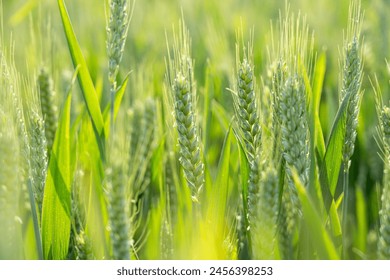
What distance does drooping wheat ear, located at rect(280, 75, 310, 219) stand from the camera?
130cm

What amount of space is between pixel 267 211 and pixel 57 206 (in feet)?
1.72

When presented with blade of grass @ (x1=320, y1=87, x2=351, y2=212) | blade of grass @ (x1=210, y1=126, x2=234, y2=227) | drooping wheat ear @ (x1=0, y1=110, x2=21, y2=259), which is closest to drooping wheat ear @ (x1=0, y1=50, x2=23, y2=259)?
drooping wheat ear @ (x1=0, y1=110, x2=21, y2=259)

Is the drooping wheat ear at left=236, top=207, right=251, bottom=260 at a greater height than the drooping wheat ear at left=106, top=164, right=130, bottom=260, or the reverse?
the drooping wheat ear at left=106, top=164, right=130, bottom=260

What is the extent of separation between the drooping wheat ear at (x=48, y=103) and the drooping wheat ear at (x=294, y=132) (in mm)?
712

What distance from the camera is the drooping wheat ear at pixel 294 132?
1.30 m

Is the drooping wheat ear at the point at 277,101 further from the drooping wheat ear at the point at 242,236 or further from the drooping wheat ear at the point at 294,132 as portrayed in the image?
the drooping wheat ear at the point at 242,236

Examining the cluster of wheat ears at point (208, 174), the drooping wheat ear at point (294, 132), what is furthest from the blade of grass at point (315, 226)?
the drooping wheat ear at point (294, 132)

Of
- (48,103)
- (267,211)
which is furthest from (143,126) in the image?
(267,211)

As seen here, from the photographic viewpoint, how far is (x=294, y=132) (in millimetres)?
1306

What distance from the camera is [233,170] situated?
1.67 meters

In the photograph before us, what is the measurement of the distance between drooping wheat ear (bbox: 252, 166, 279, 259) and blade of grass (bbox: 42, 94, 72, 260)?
→ 1.57 ft

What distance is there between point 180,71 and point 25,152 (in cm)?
39

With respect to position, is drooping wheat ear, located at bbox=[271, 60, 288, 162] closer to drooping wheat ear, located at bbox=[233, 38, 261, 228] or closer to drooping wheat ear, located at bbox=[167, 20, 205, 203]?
drooping wheat ear, located at bbox=[233, 38, 261, 228]

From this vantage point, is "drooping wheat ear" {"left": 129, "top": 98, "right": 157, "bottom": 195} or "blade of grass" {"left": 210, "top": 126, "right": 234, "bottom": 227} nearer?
"blade of grass" {"left": 210, "top": 126, "right": 234, "bottom": 227}
